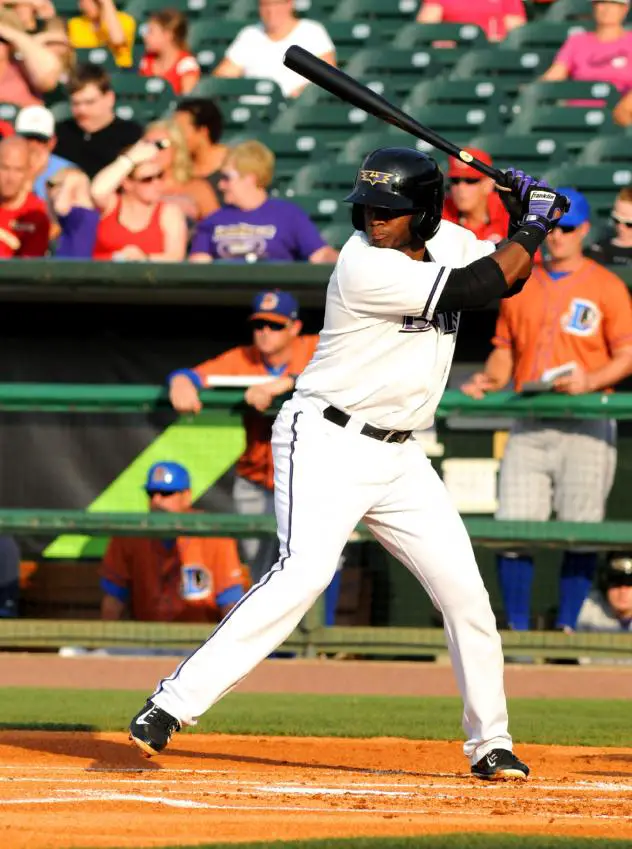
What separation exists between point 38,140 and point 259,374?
243cm

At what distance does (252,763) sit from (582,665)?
307 cm

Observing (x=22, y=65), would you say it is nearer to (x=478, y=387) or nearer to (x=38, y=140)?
(x=38, y=140)

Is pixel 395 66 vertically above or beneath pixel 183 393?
above

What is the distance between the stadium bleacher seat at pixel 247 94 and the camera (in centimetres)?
1061

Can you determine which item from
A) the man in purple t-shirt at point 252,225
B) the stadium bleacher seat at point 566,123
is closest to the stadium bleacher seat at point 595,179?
the stadium bleacher seat at point 566,123

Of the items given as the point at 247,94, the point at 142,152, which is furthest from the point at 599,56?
the point at 142,152

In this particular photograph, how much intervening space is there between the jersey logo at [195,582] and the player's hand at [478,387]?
1436 millimetres

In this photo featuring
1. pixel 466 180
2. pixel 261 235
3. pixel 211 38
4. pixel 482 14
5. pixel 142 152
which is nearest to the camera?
pixel 466 180

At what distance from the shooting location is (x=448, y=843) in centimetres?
319

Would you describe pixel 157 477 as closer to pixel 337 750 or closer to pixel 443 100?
pixel 337 750

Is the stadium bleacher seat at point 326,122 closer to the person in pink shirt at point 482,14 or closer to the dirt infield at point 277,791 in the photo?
the person in pink shirt at point 482,14

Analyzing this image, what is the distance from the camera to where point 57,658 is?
7523mm

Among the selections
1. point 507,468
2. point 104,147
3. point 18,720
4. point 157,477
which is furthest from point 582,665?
point 104,147

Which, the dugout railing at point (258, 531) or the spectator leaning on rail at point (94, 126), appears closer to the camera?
the dugout railing at point (258, 531)
